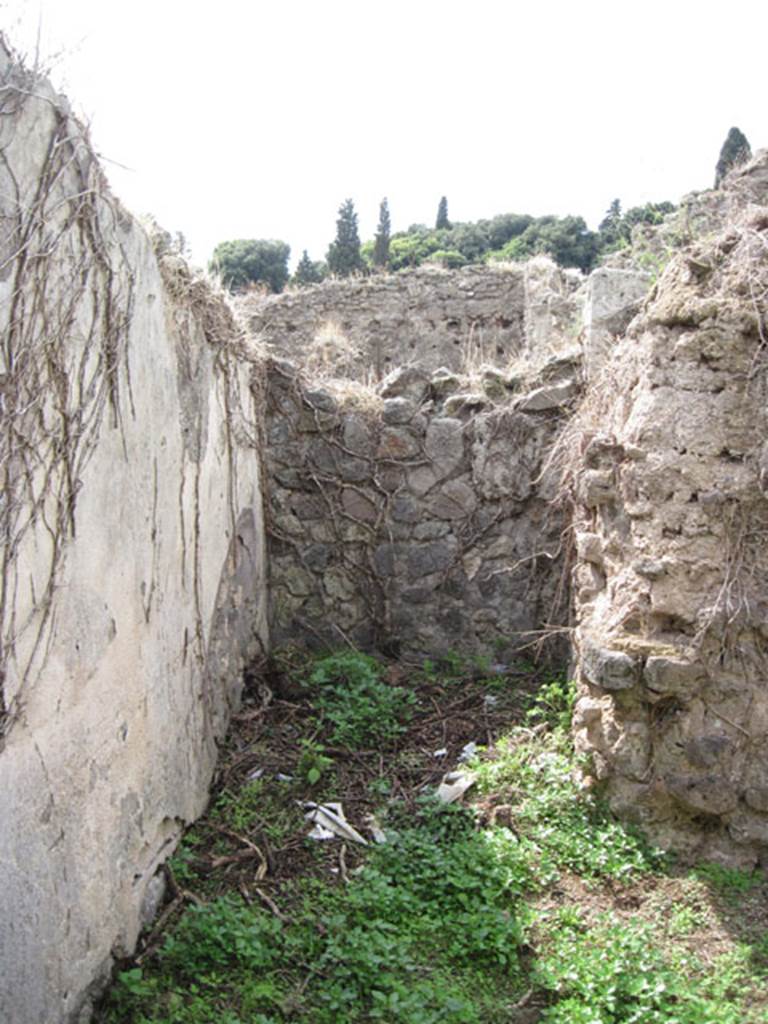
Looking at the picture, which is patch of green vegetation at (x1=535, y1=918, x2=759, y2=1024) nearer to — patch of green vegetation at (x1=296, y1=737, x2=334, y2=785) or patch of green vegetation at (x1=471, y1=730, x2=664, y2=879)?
patch of green vegetation at (x1=471, y1=730, x2=664, y2=879)

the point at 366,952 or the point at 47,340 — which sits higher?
the point at 47,340

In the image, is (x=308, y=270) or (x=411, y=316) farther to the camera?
(x=308, y=270)

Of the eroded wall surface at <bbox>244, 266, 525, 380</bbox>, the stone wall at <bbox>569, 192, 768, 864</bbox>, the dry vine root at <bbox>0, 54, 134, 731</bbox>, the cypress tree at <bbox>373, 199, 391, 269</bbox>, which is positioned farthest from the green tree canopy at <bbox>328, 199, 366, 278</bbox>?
the dry vine root at <bbox>0, 54, 134, 731</bbox>

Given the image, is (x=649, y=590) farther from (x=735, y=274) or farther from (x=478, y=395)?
(x=478, y=395)

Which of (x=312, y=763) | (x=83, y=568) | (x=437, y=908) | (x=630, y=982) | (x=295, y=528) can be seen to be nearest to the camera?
(x=83, y=568)

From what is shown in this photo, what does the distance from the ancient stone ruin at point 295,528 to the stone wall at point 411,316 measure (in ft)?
10.6

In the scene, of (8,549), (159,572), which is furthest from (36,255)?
(159,572)

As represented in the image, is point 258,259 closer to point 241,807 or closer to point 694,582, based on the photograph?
point 241,807

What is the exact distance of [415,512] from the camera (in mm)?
5742

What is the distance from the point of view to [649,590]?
3750mm

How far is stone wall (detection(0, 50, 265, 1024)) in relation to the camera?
2.25m

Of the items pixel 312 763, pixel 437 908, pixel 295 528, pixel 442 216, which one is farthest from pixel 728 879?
pixel 442 216

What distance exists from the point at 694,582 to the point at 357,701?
6.62 ft

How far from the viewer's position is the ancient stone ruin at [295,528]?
2.38 meters
